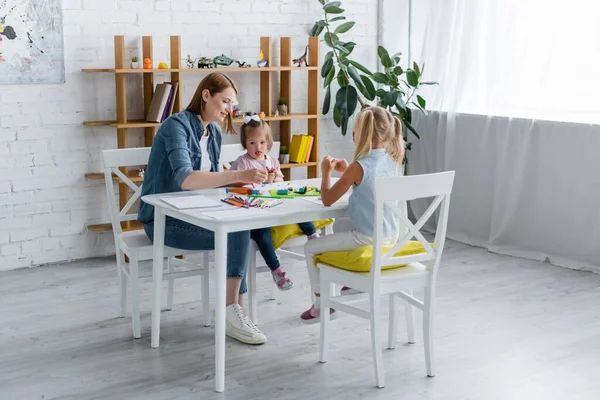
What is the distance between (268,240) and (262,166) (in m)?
0.35

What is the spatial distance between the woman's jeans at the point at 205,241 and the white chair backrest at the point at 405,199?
2.11 ft

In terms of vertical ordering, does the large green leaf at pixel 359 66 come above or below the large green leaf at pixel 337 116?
above

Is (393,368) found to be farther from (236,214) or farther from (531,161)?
(531,161)

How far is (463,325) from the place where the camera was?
3.75 metres

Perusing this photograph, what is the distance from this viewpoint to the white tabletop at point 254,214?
295 centimetres

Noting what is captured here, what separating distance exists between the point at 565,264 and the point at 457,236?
0.91m

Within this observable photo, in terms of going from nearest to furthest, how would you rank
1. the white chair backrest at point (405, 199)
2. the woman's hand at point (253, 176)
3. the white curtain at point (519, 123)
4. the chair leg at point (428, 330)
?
the white chair backrest at point (405, 199) < the chair leg at point (428, 330) < the woman's hand at point (253, 176) < the white curtain at point (519, 123)

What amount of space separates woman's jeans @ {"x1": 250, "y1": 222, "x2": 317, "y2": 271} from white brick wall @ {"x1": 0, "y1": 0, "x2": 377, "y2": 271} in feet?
5.56

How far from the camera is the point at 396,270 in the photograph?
3.07m

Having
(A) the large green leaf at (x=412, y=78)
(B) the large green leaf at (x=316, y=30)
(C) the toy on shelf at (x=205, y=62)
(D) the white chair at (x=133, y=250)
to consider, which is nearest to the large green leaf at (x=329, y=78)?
(B) the large green leaf at (x=316, y=30)

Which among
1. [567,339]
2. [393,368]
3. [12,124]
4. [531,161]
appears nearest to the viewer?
[393,368]

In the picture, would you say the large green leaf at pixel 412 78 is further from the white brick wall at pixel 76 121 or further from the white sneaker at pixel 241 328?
the white sneaker at pixel 241 328

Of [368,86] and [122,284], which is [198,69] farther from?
[122,284]

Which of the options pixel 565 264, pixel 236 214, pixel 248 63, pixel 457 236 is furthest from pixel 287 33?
pixel 236 214
